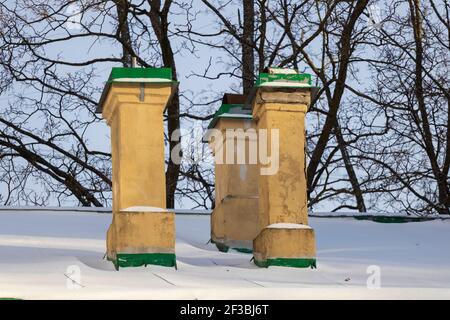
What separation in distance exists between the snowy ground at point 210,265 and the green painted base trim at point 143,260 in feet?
0.32

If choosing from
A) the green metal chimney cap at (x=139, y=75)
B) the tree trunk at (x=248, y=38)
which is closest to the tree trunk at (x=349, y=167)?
the tree trunk at (x=248, y=38)

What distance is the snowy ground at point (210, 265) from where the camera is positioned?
22.9ft

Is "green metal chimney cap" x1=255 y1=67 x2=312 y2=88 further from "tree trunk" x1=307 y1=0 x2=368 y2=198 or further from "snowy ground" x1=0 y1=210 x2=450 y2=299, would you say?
"tree trunk" x1=307 y1=0 x2=368 y2=198

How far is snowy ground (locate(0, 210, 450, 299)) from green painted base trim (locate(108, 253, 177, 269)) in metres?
0.10

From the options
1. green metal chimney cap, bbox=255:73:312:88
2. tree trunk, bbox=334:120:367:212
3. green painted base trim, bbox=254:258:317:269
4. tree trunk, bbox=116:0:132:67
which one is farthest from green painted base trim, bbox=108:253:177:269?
tree trunk, bbox=334:120:367:212

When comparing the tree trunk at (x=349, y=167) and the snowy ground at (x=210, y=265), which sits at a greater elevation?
the tree trunk at (x=349, y=167)

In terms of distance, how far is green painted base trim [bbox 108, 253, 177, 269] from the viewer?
8.73 m

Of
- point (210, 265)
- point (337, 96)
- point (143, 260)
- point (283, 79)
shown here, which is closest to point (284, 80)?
point (283, 79)

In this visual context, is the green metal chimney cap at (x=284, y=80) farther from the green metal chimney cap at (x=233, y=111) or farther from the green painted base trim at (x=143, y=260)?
the green painted base trim at (x=143, y=260)

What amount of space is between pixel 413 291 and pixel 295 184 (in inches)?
97.1

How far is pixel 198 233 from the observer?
1165 centimetres
